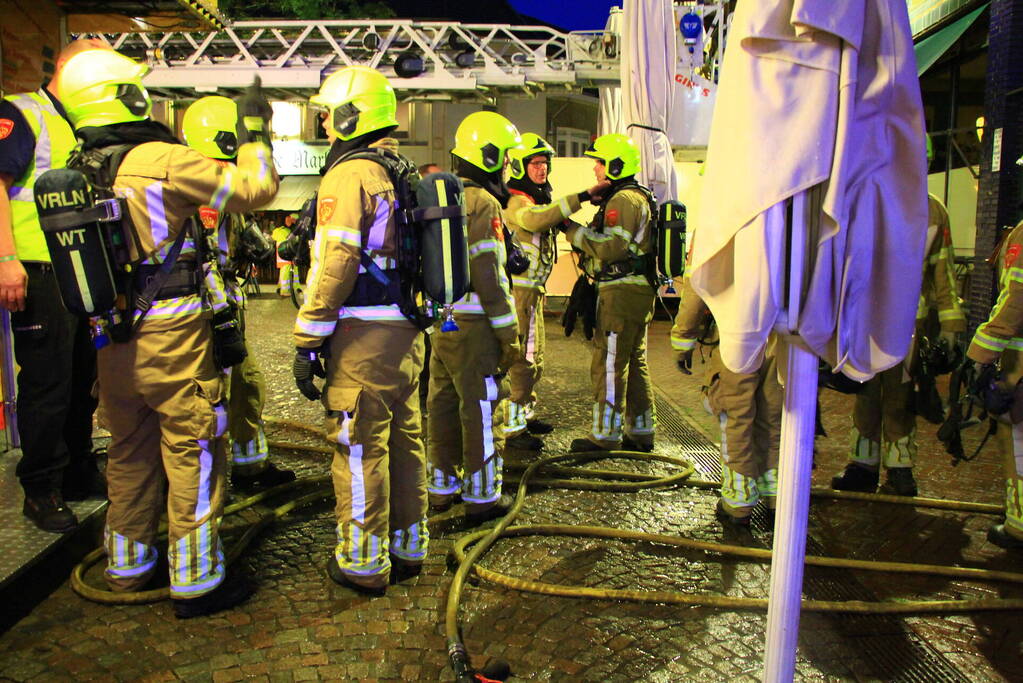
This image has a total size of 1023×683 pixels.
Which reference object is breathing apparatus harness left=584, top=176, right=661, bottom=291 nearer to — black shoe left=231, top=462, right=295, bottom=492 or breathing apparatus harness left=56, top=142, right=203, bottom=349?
black shoe left=231, top=462, right=295, bottom=492

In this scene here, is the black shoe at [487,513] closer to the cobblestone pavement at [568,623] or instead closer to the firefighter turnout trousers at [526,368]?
the cobblestone pavement at [568,623]

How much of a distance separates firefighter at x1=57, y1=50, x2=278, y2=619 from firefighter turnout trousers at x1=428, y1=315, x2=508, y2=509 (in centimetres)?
138

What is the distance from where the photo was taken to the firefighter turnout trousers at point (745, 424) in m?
4.55

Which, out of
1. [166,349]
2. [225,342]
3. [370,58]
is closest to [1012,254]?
[225,342]

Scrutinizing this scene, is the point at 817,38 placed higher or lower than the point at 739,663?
higher

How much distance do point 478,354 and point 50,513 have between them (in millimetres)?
2442

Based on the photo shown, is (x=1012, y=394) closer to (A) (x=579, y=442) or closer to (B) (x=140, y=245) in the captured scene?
(A) (x=579, y=442)

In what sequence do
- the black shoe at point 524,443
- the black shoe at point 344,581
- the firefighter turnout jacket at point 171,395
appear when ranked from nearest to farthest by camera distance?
the firefighter turnout jacket at point 171,395 → the black shoe at point 344,581 → the black shoe at point 524,443

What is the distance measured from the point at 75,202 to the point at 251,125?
811 mm

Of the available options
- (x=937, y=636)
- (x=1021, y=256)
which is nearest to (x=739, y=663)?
(x=937, y=636)

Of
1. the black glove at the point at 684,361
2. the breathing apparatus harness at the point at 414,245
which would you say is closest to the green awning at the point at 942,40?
the black glove at the point at 684,361

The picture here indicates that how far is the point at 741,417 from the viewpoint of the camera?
4559 mm

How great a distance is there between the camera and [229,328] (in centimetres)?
367

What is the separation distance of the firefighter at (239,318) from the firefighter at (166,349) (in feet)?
3.47
